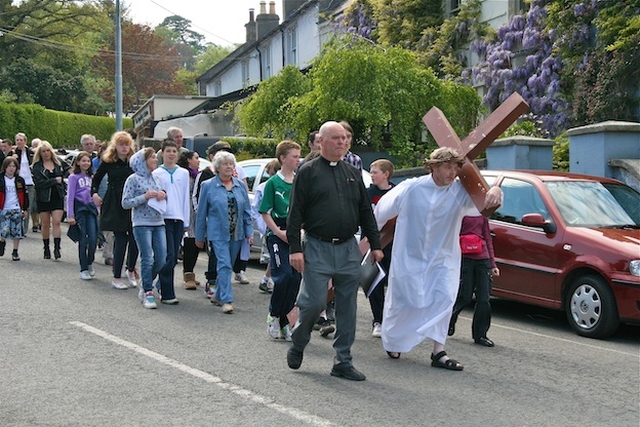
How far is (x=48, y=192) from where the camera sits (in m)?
15.5

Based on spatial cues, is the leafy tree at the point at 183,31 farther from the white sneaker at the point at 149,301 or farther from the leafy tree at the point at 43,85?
the white sneaker at the point at 149,301

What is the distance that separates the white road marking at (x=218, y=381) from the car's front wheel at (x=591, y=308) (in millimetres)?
4199

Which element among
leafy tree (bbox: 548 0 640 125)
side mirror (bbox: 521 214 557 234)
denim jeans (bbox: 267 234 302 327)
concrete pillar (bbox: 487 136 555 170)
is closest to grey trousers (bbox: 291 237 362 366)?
denim jeans (bbox: 267 234 302 327)

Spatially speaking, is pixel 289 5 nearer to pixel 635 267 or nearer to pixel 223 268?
pixel 223 268

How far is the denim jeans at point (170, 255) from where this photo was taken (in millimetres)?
11258

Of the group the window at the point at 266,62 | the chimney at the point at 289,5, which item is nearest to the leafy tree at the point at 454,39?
the chimney at the point at 289,5

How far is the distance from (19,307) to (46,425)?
491 cm

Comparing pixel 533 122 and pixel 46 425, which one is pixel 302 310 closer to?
pixel 46 425

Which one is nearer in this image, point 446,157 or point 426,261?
point 446,157

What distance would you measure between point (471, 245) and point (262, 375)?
2.72m

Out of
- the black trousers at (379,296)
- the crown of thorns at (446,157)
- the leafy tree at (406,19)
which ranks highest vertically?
the leafy tree at (406,19)

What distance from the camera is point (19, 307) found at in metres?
10.8

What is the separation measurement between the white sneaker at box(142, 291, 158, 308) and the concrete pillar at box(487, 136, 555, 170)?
6961mm

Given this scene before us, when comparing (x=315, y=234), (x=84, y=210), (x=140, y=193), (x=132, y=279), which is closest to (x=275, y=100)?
(x=84, y=210)
